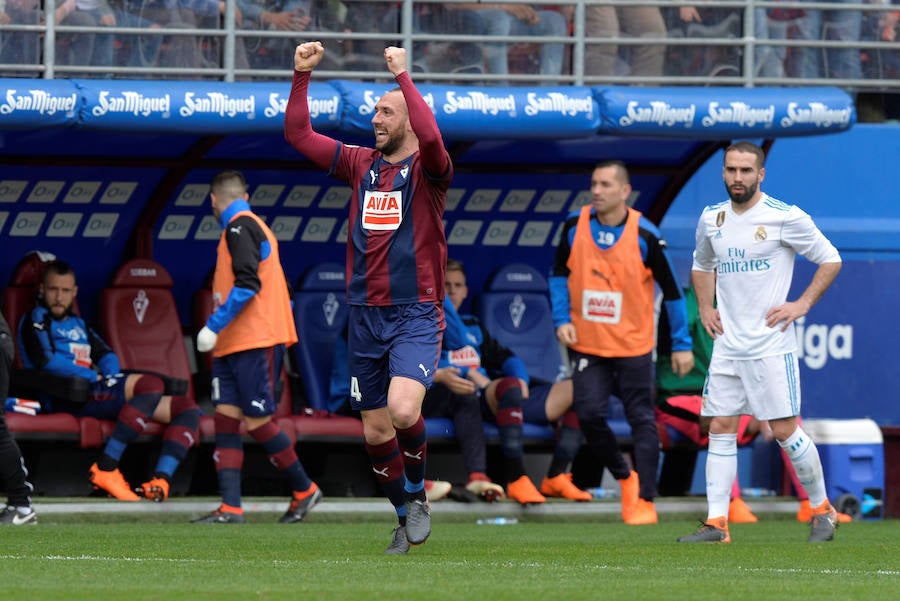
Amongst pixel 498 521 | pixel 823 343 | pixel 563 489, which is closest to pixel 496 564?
pixel 498 521

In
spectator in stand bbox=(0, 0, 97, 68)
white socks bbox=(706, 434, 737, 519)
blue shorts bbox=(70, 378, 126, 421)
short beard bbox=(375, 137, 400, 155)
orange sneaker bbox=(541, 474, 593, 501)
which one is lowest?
→ orange sneaker bbox=(541, 474, 593, 501)

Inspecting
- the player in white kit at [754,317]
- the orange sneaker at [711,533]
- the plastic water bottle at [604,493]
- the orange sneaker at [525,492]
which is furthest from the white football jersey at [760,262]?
the plastic water bottle at [604,493]

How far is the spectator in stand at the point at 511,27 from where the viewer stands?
12461 mm

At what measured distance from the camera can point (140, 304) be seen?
11461 millimetres

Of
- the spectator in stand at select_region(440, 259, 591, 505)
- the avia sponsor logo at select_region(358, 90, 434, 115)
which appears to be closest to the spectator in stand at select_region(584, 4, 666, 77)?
the spectator in stand at select_region(440, 259, 591, 505)

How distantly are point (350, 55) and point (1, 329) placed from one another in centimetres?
362

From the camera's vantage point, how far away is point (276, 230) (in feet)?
40.0

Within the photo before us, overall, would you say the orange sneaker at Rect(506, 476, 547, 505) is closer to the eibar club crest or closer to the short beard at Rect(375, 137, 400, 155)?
the eibar club crest

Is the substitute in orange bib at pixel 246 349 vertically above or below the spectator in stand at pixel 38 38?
below

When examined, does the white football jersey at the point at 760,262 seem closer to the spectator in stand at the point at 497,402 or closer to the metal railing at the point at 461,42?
the spectator in stand at the point at 497,402

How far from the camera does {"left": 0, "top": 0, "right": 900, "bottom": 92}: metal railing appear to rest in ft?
37.8

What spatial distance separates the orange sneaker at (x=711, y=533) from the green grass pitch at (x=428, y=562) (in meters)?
0.09

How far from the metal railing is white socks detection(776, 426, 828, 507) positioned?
4032 mm

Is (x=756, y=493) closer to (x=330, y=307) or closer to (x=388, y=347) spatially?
(x=330, y=307)
